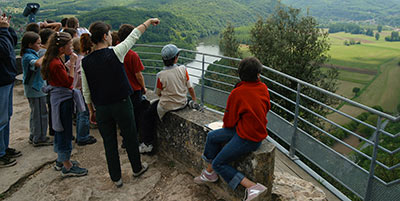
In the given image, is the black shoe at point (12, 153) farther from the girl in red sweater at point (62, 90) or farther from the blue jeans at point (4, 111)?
the girl in red sweater at point (62, 90)

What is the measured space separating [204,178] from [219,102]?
2.86 meters

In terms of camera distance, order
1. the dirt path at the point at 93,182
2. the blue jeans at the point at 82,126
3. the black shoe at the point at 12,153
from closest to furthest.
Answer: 1. the dirt path at the point at 93,182
2. the black shoe at the point at 12,153
3. the blue jeans at the point at 82,126

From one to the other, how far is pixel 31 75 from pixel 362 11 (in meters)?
119

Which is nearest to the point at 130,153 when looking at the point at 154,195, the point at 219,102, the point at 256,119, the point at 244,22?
the point at 154,195

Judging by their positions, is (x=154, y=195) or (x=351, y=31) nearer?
(x=154, y=195)

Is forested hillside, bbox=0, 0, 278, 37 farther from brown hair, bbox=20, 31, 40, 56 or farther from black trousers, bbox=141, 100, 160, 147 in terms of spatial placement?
black trousers, bbox=141, 100, 160, 147

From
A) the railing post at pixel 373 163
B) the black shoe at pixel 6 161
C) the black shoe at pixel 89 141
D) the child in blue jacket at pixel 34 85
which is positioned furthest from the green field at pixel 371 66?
the black shoe at pixel 6 161

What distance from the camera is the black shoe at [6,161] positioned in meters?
3.57

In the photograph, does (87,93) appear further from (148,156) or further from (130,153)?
(148,156)

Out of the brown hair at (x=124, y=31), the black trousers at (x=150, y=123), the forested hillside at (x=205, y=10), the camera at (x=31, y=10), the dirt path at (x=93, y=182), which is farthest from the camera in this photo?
the forested hillside at (x=205, y=10)

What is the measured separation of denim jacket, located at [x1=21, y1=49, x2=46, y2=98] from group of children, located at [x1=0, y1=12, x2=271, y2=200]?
0.01 metres

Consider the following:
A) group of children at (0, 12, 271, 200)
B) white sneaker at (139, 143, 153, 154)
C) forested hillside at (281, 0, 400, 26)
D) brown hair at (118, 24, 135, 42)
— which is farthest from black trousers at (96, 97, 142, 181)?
forested hillside at (281, 0, 400, 26)

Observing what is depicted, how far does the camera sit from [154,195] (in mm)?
2949

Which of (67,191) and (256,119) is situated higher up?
(256,119)
